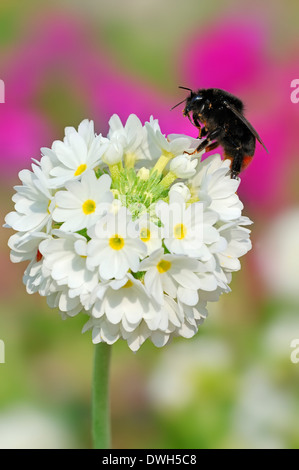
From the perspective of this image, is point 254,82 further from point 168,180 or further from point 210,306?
point 168,180

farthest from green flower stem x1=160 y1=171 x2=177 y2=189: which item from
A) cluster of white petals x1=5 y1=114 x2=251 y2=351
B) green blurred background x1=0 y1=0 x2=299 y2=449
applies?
green blurred background x1=0 y1=0 x2=299 y2=449

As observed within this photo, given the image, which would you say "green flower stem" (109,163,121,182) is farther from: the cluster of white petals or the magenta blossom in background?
the magenta blossom in background

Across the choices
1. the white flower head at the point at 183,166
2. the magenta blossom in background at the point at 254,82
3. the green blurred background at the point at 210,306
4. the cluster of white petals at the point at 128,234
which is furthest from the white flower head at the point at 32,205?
the magenta blossom in background at the point at 254,82

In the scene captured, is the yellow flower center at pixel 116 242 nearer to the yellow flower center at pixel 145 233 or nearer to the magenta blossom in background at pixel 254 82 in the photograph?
the yellow flower center at pixel 145 233

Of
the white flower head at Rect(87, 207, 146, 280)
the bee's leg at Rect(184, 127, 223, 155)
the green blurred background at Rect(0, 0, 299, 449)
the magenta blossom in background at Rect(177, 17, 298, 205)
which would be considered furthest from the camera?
the magenta blossom in background at Rect(177, 17, 298, 205)

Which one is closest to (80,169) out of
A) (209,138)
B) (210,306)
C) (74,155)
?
(74,155)

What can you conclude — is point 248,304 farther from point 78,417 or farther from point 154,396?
point 78,417

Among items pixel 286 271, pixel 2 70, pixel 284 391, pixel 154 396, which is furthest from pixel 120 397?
pixel 2 70
